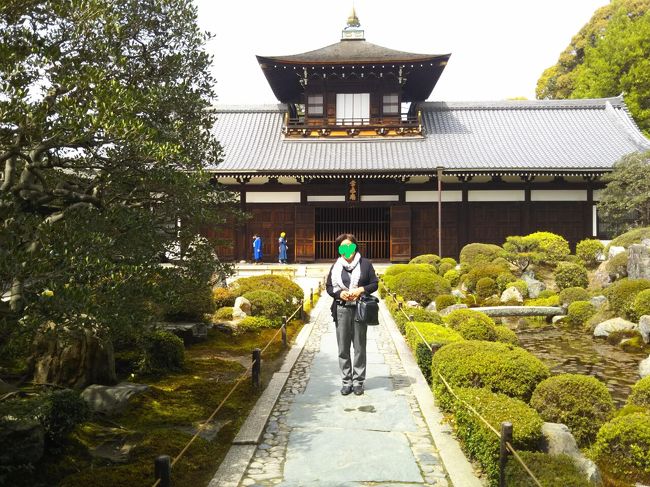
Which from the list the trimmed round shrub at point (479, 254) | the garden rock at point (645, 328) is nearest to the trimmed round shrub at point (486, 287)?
the trimmed round shrub at point (479, 254)

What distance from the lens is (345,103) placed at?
24594mm

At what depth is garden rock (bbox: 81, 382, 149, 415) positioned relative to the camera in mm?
5874

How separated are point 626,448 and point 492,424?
1667mm

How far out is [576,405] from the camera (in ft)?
18.6

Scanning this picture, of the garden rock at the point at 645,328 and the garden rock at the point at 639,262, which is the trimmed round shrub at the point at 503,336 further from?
the garden rock at the point at 639,262

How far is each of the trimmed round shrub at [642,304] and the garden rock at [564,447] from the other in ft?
28.4

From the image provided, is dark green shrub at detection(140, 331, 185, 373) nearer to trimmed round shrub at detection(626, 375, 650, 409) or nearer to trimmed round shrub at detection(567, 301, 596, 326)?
trimmed round shrub at detection(626, 375, 650, 409)

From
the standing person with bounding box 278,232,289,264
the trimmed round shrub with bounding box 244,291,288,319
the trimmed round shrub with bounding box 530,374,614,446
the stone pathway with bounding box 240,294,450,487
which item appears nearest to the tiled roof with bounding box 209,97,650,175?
the standing person with bounding box 278,232,289,264

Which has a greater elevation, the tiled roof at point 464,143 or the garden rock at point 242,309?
the tiled roof at point 464,143

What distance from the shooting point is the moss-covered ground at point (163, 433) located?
14.2 ft

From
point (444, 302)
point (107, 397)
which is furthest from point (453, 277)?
point (107, 397)

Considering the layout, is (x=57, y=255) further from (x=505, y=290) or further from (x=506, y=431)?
(x=505, y=290)

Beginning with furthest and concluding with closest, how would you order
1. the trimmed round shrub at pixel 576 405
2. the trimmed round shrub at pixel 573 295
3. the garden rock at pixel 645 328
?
1. the trimmed round shrub at pixel 573 295
2. the garden rock at pixel 645 328
3. the trimmed round shrub at pixel 576 405

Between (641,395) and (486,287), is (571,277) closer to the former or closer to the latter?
(486,287)
